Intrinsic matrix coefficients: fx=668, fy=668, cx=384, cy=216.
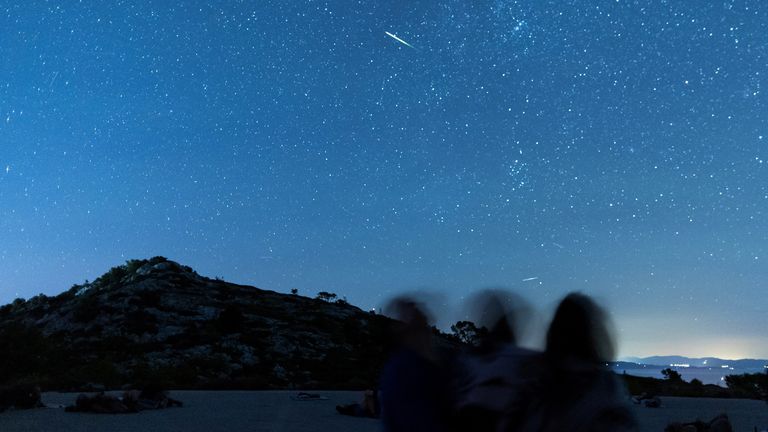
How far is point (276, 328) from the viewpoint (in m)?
52.0

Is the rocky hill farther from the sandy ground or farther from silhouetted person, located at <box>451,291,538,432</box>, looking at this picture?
silhouetted person, located at <box>451,291,538,432</box>

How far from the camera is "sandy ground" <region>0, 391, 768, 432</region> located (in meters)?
14.1

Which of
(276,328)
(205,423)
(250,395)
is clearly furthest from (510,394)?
(276,328)

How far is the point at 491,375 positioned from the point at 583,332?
488 millimetres

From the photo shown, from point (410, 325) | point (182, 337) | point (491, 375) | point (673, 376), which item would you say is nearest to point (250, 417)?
point (410, 325)

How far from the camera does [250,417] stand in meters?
16.2

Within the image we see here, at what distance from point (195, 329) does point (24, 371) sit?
23.6 meters

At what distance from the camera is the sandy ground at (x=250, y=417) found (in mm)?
14117

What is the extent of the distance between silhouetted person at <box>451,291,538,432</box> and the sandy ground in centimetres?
1129

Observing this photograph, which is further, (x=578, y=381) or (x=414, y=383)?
(x=414, y=383)

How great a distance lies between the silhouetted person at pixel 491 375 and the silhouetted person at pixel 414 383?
112 millimetres

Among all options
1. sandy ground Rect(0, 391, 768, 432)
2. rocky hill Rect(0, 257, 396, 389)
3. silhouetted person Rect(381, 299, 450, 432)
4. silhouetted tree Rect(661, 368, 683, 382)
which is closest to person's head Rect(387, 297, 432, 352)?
silhouetted person Rect(381, 299, 450, 432)

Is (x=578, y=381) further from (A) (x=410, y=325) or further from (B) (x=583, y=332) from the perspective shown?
(A) (x=410, y=325)

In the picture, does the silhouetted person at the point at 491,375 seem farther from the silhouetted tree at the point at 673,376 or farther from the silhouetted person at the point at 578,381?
the silhouetted tree at the point at 673,376
